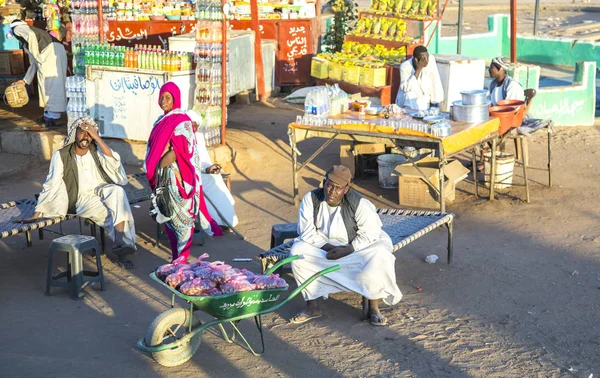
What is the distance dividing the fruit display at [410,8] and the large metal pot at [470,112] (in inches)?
189

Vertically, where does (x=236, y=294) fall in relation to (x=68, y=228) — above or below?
above

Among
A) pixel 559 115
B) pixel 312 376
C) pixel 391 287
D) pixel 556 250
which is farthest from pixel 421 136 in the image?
pixel 559 115

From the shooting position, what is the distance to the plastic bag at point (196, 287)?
5.29 m

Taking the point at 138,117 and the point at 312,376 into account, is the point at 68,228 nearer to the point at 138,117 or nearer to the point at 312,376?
the point at 138,117

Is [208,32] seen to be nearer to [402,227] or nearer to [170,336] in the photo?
[402,227]

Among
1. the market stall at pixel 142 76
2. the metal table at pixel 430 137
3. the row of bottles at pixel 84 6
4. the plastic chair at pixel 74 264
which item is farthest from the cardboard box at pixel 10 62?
the plastic chair at pixel 74 264

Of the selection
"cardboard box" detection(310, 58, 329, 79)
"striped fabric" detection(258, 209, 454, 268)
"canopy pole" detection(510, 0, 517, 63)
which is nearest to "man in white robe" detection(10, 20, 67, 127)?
"cardboard box" detection(310, 58, 329, 79)

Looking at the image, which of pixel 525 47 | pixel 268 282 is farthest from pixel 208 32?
pixel 525 47

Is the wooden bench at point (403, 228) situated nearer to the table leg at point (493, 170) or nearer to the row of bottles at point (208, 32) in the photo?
the table leg at point (493, 170)

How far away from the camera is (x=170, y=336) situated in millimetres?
5762

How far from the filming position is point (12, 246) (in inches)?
329

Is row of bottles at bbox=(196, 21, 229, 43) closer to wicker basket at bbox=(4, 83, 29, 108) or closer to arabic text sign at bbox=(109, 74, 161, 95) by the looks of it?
arabic text sign at bbox=(109, 74, 161, 95)

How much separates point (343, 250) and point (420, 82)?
4845 mm

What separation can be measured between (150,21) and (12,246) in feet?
28.5
